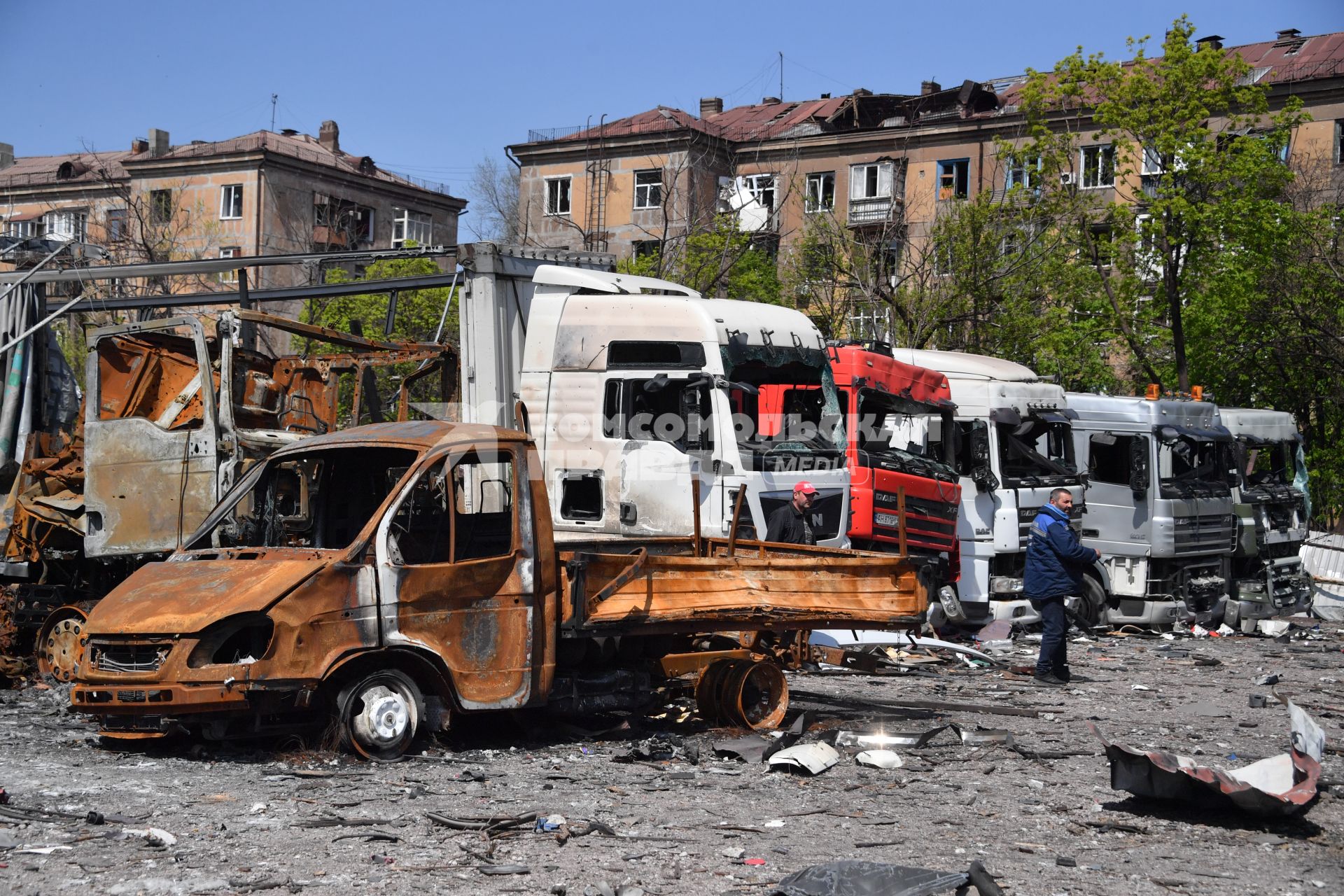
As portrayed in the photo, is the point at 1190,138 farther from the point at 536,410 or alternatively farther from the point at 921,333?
the point at 536,410

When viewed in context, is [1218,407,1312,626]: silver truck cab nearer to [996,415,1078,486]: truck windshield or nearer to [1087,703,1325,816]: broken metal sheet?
[996,415,1078,486]: truck windshield

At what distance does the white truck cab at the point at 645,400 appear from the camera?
39.5ft

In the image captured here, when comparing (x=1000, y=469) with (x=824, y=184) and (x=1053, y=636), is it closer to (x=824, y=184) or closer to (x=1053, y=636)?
(x=1053, y=636)

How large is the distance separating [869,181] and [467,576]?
39.5 metres

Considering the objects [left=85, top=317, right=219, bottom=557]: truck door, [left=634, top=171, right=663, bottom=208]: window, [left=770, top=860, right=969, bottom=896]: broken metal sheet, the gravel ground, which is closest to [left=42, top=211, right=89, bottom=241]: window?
[left=634, top=171, right=663, bottom=208]: window

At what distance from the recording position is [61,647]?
10.7 meters

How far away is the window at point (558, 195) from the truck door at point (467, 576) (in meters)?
41.2

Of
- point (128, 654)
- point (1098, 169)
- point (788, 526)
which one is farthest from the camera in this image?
point (1098, 169)

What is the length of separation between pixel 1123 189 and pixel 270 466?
3768cm

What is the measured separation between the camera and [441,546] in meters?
8.19

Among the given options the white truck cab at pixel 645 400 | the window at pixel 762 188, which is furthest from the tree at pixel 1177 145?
the white truck cab at pixel 645 400

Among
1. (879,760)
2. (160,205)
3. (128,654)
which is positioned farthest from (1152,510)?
(160,205)

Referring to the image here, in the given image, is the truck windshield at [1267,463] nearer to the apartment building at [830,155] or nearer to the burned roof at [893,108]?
the apartment building at [830,155]

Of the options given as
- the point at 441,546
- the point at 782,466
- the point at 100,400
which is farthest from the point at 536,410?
the point at 441,546
